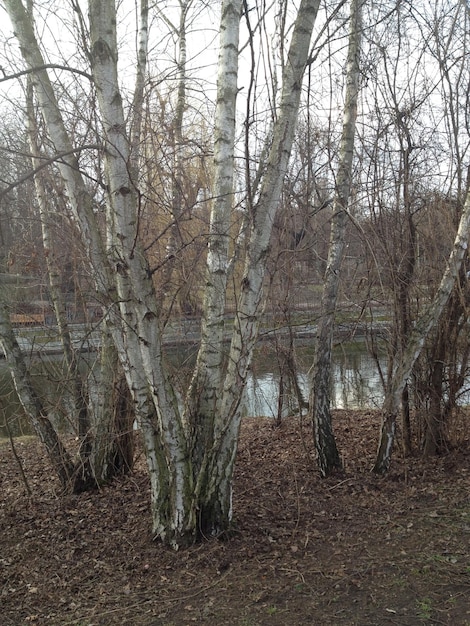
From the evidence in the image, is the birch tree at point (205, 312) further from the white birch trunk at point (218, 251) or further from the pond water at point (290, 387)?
the pond water at point (290, 387)

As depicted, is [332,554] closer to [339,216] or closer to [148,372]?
[148,372]

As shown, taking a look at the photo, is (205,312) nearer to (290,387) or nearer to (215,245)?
(215,245)

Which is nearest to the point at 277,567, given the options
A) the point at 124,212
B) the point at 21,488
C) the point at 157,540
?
the point at 157,540

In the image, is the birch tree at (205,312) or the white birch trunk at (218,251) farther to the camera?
the white birch trunk at (218,251)

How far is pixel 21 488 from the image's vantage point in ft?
19.0

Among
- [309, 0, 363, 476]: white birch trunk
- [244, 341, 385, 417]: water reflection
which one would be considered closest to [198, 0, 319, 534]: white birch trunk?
[309, 0, 363, 476]: white birch trunk

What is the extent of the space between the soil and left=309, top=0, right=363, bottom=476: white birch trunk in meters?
0.32

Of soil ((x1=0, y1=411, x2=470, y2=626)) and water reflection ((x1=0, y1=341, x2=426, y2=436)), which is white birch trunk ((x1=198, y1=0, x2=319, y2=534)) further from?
water reflection ((x1=0, y1=341, x2=426, y2=436))

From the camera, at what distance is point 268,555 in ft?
12.8

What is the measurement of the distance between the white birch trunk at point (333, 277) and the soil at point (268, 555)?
0.32 meters

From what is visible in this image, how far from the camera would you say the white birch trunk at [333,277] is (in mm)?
5465

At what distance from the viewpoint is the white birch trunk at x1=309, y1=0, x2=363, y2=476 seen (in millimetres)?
5465

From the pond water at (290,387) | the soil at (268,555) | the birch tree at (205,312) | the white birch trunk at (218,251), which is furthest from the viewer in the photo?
the pond water at (290,387)

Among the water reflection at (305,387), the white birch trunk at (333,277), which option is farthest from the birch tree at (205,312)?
the water reflection at (305,387)
